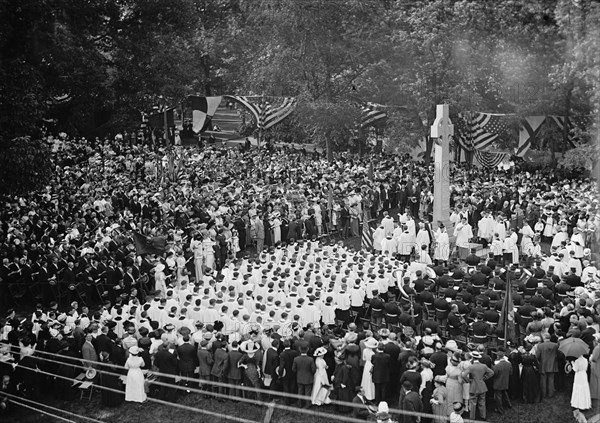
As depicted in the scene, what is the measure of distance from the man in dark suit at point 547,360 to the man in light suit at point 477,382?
1285 millimetres

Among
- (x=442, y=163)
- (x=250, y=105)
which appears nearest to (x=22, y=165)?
(x=442, y=163)

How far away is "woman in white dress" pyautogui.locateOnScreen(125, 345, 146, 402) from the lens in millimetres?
15422

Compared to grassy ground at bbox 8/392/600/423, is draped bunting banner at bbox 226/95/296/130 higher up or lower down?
higher up

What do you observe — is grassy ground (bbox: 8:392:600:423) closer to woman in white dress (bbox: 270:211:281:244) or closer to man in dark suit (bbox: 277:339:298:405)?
man in dark suit (bbox: 277:339:298:405)

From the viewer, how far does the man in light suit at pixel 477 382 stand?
1445cm

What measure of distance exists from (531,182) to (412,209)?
492 centimetres

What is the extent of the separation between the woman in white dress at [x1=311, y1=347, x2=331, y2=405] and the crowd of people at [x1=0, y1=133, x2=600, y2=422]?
0.09 ft

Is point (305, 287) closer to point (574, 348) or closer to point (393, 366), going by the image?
point (393, 366)

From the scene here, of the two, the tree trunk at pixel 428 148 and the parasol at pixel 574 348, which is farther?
the tree trunk at pixel 428 148

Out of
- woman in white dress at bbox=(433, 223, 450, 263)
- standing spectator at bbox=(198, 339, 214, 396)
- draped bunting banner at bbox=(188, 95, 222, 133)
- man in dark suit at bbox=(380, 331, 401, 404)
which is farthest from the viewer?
draped bunting banner at bbox=(188, 95, 222, 133)

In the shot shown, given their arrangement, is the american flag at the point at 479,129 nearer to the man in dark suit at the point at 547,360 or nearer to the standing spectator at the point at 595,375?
the man in dark suit at the point at 547,360

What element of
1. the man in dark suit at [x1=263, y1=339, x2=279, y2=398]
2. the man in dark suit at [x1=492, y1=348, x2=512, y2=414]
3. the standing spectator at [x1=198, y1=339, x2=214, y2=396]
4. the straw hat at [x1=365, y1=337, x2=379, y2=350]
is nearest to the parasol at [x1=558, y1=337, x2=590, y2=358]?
the man in dark suit at [x1=492, y1=348, x2=512, y2=414]

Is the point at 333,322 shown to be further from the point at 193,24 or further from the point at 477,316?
the point at 193,24

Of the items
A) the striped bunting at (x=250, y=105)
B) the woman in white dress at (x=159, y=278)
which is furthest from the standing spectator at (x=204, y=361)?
the striped bunting at (x=250, y=105)
